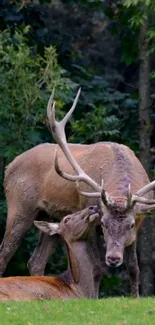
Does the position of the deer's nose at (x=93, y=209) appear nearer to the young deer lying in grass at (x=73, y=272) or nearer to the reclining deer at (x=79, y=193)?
the young deer lying in grass at (x=73, y=272)

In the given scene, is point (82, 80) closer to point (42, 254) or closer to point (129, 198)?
point (42, 254)

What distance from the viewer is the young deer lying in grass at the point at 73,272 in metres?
10.7

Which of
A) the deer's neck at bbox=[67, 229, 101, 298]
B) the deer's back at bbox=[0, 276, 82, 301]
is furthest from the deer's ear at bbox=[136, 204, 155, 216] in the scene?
the deer's back at bbox=[0, 276, 82, 301]

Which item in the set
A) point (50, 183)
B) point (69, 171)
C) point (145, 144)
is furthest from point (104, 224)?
point (145, 144)

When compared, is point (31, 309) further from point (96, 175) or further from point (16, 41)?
point (16, 41)

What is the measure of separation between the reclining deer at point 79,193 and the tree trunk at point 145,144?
3.75 meters

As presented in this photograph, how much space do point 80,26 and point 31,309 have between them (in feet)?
38.9

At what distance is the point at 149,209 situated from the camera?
12523 mm

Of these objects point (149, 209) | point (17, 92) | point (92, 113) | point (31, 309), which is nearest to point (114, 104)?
point (92, 113)

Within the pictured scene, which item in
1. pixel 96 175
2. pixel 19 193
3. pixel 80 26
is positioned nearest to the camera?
pixel 96 175

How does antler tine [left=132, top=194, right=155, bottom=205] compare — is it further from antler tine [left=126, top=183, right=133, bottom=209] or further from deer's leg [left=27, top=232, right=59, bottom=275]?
deer's leg [left=27, top=232, right=59, bottom=275]

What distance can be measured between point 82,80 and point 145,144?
1.38 m

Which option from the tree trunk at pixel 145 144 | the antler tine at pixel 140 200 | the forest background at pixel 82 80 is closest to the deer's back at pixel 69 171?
the antler tine at pixel 140 200

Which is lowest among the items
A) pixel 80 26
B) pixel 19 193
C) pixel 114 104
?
pixel 19 193
